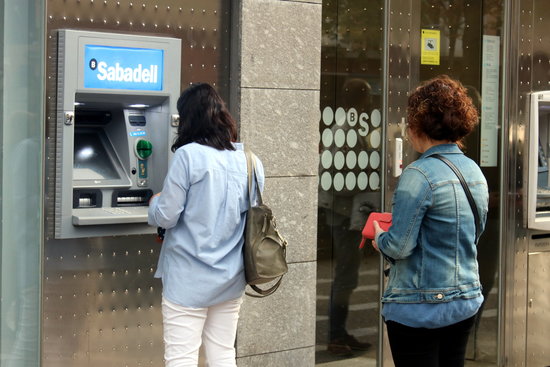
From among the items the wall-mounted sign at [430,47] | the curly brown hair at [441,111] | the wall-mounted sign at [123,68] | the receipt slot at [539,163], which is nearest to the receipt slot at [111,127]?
the wall-mounted sign at [123,68]

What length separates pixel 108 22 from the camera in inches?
192

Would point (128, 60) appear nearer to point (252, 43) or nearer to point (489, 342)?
point (252, 43)

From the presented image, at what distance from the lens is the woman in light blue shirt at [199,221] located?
4102mm

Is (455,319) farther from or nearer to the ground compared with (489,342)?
farther from the ground

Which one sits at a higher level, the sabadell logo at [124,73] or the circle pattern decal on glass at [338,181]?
the sabadell logo at [124,73]

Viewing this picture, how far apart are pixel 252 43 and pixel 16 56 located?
204cm

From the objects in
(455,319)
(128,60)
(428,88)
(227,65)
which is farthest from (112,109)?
(455,319)

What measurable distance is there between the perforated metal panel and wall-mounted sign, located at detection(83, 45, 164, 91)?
0.16 metres

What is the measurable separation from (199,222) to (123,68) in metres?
1.12

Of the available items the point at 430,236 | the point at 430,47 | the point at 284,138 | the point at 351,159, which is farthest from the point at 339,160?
the point at 430,236

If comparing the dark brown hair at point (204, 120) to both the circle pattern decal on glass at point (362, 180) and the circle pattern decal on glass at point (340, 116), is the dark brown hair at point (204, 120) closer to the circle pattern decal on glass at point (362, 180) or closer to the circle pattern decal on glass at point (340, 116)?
the circle pattern decal on glass at point (340, 116)

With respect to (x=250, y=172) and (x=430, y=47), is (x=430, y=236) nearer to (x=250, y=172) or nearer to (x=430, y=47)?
(x=250, y=172)

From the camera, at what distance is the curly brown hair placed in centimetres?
385

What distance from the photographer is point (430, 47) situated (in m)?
6.50
